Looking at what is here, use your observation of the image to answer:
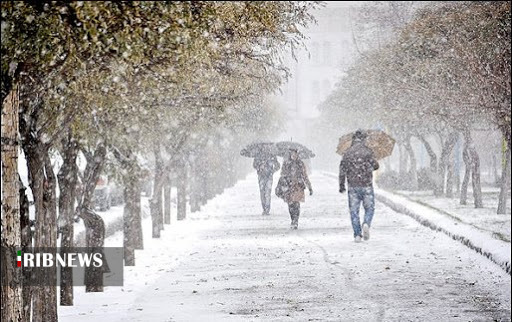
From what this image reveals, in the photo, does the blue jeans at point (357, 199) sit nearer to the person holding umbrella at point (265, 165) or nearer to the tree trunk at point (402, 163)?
the person holding umbrella at point (265, 165)

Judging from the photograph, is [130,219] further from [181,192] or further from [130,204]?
[181,192]

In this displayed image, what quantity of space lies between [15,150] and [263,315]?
11.6 ft

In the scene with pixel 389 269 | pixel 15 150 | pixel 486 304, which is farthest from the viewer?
pixel 389 269

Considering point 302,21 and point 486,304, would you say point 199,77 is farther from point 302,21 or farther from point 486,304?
point 486,304

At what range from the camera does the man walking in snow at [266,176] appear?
26.5 m

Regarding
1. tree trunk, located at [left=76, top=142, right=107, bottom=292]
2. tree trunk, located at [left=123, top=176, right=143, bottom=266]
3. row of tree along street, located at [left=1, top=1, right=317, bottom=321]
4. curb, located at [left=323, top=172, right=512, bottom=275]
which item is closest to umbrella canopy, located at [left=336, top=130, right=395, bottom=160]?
curb, located at [left=323, top=172, right=512, bottom=275]

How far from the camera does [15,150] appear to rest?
737 cm

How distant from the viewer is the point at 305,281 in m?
12.4

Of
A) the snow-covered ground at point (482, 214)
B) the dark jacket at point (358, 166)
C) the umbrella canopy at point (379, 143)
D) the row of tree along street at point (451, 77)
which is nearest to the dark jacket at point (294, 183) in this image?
the umbrella canopy at point (379, 143)

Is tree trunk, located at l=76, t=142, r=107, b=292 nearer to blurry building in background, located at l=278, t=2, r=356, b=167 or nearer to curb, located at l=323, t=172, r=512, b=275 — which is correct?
curb, located at l=323, t=172, r=512, b=275

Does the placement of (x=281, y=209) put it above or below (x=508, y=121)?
below

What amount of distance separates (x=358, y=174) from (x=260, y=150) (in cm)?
1058

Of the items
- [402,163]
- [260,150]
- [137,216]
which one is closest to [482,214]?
[260,150]

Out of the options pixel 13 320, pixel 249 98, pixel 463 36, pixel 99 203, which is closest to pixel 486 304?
pixel 13 320
